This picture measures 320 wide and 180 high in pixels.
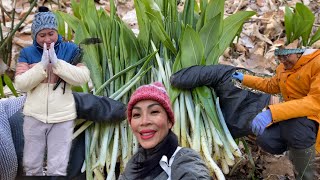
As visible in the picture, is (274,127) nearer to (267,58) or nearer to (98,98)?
(98,98)

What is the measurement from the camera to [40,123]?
217 centimetres

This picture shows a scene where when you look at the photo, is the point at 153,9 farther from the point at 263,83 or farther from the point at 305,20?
the point at 305,20

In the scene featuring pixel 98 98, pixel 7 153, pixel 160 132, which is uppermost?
pixel 160 132

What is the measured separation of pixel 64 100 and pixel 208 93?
0.78 m

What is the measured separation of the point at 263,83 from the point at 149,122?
1304mm

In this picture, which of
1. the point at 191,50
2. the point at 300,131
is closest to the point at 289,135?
the point at 300,131

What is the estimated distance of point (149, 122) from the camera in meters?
1.50

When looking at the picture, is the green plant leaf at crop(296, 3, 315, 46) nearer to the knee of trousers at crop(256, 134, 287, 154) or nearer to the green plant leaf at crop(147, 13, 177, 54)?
the knee of trousers at crop(256, 134, 287, 154)

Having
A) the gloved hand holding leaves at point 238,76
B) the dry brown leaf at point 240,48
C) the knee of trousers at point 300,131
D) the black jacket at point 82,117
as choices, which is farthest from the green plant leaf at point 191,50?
the dry brown leaf at point 240,48

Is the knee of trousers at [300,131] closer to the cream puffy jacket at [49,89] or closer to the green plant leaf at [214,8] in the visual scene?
the green plant leaf at [214,8]

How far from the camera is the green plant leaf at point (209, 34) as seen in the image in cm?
262

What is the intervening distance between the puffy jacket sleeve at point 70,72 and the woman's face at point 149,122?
2.14 feet

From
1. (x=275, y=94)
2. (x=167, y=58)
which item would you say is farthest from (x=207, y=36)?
(x=275, y=94)

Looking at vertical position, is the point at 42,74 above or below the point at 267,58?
above
